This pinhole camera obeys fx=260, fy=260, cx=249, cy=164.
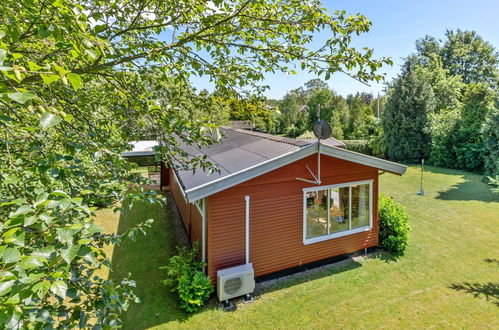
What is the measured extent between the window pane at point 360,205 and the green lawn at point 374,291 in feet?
3.29

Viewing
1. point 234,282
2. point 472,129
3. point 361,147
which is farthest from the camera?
point 361,147

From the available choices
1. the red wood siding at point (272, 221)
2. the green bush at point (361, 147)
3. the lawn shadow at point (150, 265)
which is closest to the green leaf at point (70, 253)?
the lawn shadow at point (150, 265)

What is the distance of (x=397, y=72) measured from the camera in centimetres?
2250

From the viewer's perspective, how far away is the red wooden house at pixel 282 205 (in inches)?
213

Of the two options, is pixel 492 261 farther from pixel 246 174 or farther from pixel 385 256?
pixel 246 174

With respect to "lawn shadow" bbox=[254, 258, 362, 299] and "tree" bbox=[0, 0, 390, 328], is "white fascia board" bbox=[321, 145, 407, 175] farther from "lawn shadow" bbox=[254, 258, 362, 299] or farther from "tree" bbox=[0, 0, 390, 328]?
"tree" bbox=[0, 0, 390, 328]

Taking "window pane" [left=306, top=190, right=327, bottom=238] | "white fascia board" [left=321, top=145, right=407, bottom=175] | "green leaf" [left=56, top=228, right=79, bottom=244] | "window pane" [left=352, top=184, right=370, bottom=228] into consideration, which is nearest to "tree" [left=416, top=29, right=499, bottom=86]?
"white fascia board" [left=321, top=145, right=407, bottom=175]

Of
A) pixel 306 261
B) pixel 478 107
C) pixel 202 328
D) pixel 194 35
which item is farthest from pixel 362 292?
pixel 478 107

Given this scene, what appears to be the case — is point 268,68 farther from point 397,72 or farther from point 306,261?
point 397,72

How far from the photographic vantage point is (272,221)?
5.91 metres

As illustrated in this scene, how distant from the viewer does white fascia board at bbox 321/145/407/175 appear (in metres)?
6.03

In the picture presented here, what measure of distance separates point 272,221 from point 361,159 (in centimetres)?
269

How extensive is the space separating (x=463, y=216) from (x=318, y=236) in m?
7.22

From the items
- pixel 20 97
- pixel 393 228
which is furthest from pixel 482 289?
pixel 20 97
